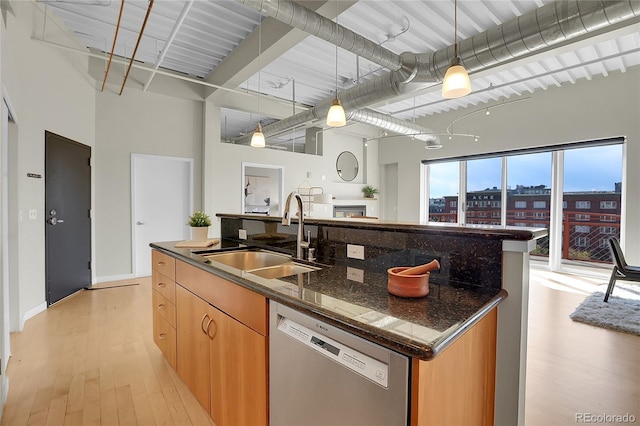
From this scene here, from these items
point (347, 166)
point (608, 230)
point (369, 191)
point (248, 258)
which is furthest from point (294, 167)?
point (608, 230)

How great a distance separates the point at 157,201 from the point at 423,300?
504cm

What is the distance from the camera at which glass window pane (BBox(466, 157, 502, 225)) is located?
6.52 meters

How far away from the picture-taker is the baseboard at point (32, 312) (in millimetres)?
2983

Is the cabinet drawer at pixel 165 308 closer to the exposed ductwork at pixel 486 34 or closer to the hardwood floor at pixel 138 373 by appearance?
the hardwood floor at pixel 138 373

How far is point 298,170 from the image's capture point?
6.73m

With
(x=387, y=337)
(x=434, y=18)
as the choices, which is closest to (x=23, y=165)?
(x=387, y=337)

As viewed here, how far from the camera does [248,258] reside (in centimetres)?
238

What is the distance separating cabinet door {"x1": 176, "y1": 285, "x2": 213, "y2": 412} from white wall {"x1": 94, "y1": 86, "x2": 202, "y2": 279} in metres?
3.47

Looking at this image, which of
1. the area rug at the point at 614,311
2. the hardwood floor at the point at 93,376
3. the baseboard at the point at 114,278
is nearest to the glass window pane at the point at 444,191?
the area rug at the point at 614,311

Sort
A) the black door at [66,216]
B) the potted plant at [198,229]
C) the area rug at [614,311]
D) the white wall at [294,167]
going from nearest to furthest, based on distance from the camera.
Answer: the potted plant at [198,229]
the area rug at [614,311]
the black door at [66,216]
the white wall at [294,167]

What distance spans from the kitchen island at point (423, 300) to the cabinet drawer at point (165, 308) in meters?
0.43

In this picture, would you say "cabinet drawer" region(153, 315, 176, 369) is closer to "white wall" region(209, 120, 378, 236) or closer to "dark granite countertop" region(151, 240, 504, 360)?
"dark granite countertop" region(151, 240, 504, 360)

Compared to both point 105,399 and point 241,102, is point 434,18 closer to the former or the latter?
point 241,102

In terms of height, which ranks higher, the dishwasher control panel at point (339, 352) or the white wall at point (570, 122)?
the white wall at point (570, 122)
